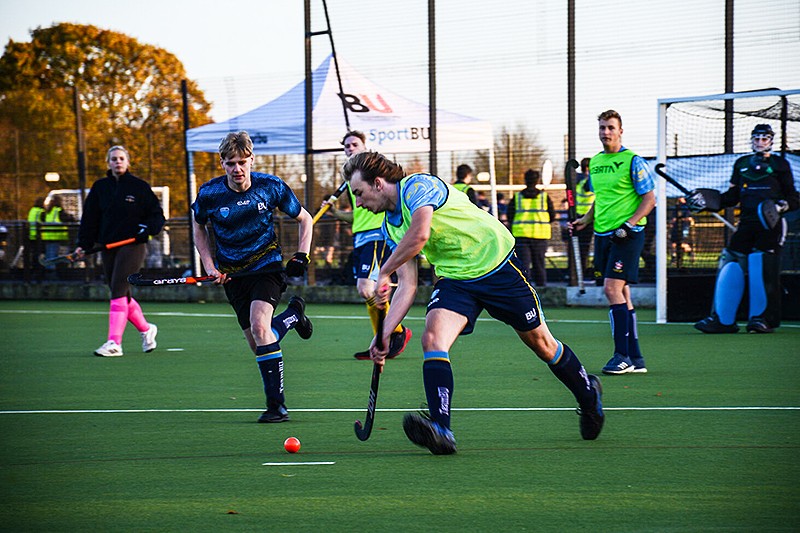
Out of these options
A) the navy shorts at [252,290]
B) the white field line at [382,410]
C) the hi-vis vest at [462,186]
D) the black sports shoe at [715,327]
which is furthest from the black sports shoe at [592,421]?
the hi-vis vest at [462,186]

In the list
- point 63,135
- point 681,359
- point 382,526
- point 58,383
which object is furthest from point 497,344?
point 63,135

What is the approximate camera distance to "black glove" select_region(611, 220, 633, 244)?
28.9 ft

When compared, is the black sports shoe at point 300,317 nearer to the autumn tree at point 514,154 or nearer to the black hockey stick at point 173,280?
the black hockey stick at point 173,280

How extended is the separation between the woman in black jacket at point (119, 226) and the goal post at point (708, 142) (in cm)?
572

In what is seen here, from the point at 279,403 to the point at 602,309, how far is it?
9.13 m

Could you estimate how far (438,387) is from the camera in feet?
18.3

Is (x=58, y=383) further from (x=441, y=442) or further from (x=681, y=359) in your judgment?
(x=681, y=359)

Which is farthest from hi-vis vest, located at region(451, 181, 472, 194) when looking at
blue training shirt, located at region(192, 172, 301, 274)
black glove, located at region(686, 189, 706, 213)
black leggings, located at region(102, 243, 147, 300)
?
blue training shirt, located at region(192, 172, 301, 274)

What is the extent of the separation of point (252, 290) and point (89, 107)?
1328 inches

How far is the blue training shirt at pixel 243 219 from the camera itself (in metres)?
7.09

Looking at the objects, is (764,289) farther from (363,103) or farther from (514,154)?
(363,103)

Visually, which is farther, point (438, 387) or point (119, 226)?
point (119, 226)

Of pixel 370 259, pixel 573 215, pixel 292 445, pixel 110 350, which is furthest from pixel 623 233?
pixel 573 215

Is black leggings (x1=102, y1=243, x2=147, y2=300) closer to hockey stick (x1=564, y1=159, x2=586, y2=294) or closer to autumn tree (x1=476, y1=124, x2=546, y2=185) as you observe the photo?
hockey stick (x1=564, y1=159, x2=586, y2=294)
